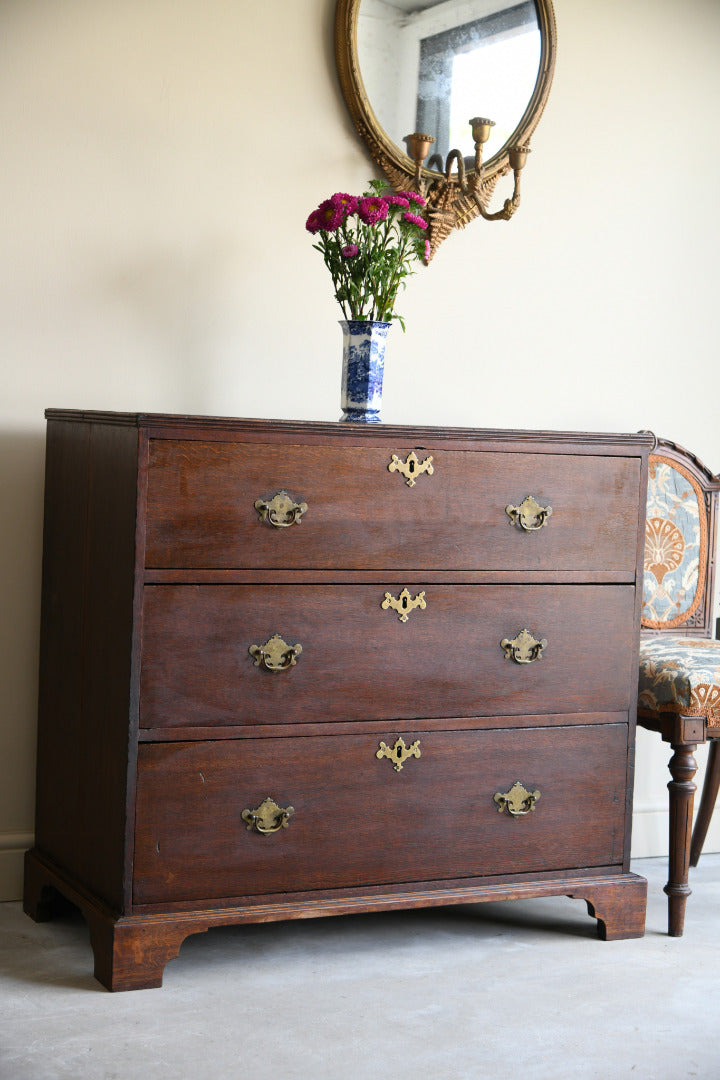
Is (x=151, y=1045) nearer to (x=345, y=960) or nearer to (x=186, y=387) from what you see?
(x=345, y=960)

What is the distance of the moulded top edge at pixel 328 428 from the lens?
7.02ft

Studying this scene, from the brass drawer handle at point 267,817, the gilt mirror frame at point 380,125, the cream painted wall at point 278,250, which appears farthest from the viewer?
the gilt mirror frame at point 380,125

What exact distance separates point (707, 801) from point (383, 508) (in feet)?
4.56

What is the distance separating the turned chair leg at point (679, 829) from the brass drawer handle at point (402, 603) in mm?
673

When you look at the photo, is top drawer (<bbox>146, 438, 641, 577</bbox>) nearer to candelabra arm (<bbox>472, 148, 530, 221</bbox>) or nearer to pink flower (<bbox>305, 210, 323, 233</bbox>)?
pink flower (<bbox>305, 210, 323, 233</bbox>)

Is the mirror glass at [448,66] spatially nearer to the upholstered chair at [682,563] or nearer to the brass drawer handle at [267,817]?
the upholstered chair at [682,563]

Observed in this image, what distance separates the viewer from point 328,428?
225cm

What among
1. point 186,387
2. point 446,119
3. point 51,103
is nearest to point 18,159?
point 51,103

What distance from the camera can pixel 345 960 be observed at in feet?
7.83

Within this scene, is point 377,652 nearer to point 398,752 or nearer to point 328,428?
point 398,752

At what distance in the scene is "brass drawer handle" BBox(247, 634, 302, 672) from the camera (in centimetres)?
224

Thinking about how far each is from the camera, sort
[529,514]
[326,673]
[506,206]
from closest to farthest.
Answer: [326,673]
[529,514]
[506,206]

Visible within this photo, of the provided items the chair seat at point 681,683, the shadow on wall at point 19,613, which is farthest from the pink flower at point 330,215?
the chair seat at point 681,683

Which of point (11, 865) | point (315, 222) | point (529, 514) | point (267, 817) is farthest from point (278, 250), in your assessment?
point (11, 865)
